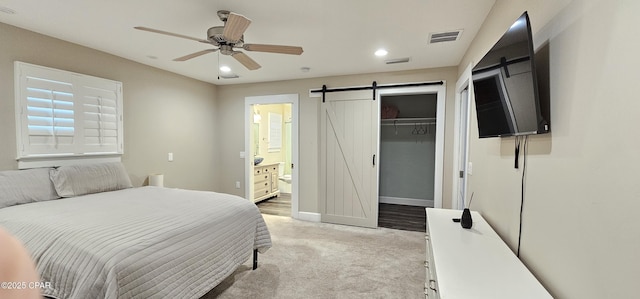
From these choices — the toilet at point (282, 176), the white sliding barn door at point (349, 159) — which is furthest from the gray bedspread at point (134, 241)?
the toilet at point (282, 176)

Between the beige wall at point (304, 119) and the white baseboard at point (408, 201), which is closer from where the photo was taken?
the beige wall at point (304, 119)

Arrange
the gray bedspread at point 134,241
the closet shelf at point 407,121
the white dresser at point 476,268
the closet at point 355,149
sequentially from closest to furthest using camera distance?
the white dresser at point 476,268
the gray bedspread at point 134,241
the closet at point 355,149
the closet shelf at point 407,121

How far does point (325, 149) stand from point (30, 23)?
354 cm

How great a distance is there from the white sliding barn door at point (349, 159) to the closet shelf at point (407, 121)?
4.84 feet

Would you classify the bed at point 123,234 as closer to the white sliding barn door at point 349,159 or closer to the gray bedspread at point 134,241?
the gray bedspread at point 134,241

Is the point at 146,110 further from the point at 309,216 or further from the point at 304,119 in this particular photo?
the point at 309,216

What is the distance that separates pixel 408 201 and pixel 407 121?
169 centimetres

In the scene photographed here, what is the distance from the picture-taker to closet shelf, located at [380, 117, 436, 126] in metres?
5.15

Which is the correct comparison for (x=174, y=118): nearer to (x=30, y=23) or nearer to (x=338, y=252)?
(x=30, y=23)

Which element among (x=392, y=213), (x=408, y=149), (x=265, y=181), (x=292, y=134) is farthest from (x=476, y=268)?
(x=265, y=181)

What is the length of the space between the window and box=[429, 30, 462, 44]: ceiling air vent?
149 inches

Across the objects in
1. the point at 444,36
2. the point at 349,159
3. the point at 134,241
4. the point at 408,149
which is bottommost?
the point at 134,241

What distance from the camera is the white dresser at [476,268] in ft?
3.35

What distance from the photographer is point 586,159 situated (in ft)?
2.96
